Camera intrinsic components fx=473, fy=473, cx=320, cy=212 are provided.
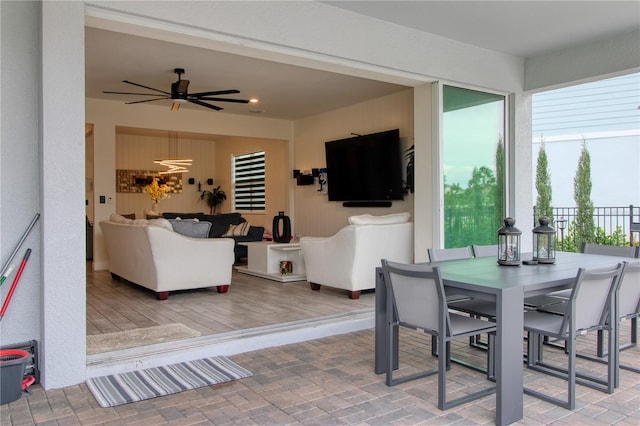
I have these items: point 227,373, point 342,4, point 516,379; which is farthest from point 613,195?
point 227,373

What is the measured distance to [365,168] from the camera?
7.70 m

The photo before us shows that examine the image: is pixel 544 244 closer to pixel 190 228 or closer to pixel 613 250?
pixel 613 250

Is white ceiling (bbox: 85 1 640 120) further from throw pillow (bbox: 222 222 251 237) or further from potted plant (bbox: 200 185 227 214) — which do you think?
potted plant (bbox: 200 185 227 214)

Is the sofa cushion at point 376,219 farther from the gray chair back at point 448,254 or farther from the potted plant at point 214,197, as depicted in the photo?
the potted plant at point 214,197

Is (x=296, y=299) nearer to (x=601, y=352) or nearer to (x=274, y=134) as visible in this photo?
(x=601, y=352)

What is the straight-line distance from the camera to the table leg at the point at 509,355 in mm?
2439

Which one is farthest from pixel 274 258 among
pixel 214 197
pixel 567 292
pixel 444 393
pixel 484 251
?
pixel 214 197

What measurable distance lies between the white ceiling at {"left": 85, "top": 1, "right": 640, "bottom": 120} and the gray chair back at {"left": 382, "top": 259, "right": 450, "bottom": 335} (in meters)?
2.52

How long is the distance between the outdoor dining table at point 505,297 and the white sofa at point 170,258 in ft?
9.57

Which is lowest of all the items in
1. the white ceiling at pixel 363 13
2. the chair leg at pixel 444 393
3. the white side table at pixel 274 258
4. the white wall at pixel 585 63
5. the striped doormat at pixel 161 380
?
the striped doormat at pixel 161 380

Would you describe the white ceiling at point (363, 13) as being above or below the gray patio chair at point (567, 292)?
above

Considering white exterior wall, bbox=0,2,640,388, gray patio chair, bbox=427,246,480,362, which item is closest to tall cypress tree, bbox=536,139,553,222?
gray patio chair, bbox=427,246,480,362

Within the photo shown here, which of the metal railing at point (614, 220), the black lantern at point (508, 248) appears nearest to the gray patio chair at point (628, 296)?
the black lantern at point (508, 248)

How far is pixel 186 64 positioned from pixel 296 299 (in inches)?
120
